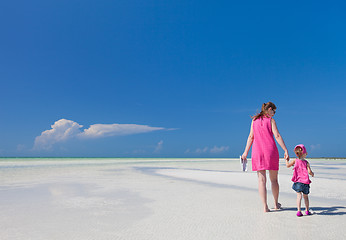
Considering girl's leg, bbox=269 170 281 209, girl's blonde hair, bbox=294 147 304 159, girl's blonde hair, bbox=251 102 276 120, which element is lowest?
girl's leg, bbox=269 170 281 209

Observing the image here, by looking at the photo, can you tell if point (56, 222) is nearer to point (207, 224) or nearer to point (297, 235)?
point (207, 224)

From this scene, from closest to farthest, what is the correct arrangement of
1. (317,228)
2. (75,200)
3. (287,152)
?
1. (317,228)
2. (287,152)
3. (75,200)

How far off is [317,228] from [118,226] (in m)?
2.71

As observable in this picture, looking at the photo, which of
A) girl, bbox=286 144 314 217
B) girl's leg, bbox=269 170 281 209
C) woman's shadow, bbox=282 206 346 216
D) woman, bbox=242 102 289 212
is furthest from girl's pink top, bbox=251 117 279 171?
woman's shadow, bbox=282 206 346 216

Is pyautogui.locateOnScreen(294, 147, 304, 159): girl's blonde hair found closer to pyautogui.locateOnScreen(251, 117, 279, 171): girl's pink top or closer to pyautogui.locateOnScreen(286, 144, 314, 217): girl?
pyautogui.locateOnScreen(286, 144, 314, 217): girl

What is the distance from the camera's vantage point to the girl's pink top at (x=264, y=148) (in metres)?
4.55

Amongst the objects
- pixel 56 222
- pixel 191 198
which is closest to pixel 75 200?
pixel 56 222

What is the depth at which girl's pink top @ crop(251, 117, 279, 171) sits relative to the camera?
4.55 m

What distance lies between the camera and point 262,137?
4668 millimetres

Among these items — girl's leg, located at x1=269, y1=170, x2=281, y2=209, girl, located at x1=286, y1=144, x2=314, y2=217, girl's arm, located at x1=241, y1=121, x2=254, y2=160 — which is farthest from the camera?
girl's arm, located at x1=241, y1=121, x2=254, y2=160

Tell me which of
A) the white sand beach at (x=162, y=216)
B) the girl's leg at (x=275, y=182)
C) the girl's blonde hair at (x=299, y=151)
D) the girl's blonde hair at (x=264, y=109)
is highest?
the girl's blonde hair at (x=264, y=109)

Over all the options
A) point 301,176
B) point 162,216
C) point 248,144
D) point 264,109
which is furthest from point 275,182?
point 162,216

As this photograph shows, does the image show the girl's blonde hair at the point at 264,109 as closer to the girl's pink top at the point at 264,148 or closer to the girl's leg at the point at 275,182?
the girl's pink top at the point at 264,148

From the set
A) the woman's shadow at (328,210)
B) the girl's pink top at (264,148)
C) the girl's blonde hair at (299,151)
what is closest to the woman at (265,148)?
the girl's pink top at (264,148)
